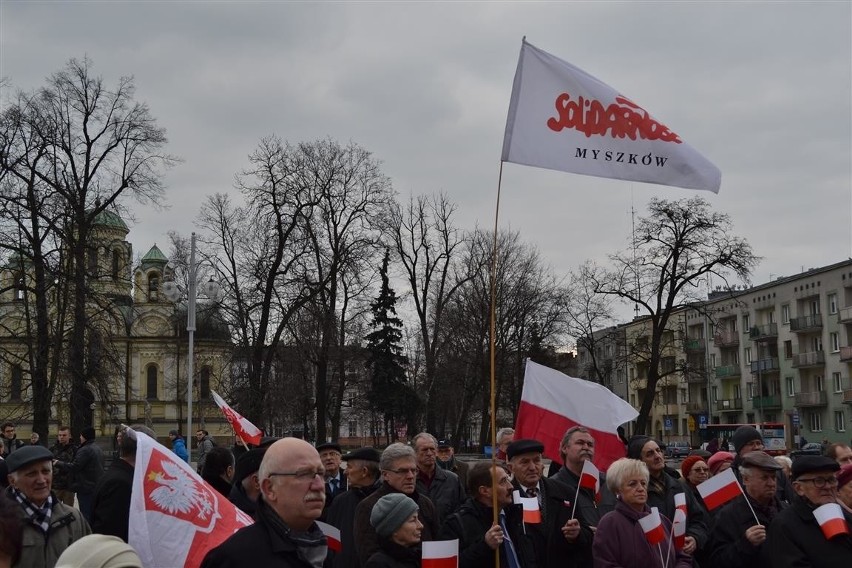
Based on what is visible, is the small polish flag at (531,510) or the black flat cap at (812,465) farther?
the small polish flag at (531,510)

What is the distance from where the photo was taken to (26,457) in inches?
249

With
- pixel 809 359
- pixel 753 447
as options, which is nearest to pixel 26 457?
pixel 753 447

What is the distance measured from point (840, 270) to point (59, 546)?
2651 inches

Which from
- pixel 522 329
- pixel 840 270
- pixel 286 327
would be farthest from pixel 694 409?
pixel 286 327

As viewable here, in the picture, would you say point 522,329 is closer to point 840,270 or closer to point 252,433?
point 840,270

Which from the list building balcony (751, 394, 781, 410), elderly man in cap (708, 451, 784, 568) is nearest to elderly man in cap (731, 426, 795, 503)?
elderly man in cap (708, 451, 784, 568)

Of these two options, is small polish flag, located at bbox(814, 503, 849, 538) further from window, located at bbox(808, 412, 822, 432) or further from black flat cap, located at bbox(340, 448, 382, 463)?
window, located at bbox(808, 412, 822, 432)

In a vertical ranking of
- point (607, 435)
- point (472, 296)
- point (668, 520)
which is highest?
point (472, 296)

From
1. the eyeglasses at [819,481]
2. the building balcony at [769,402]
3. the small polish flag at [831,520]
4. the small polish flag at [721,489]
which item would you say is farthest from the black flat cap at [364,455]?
the building balcony at [769,402]

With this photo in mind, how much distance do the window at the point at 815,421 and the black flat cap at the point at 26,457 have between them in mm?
70132

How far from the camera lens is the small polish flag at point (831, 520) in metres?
6.25

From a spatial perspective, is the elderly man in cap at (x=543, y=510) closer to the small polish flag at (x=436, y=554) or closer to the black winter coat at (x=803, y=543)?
the black winter coat at (x=803, y=543)

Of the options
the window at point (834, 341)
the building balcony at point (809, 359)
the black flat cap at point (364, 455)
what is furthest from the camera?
the building balcony at point (809, 359)

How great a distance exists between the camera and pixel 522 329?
5328 cm
